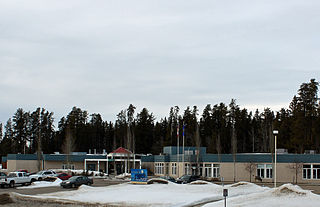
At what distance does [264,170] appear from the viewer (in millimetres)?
64562

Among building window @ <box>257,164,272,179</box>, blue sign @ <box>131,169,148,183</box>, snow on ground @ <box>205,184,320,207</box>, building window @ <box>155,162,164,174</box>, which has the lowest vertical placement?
building window @ <box>155,162,164,174</box>

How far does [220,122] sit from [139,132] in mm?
23333

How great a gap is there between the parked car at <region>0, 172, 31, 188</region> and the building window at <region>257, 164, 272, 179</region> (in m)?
33.4

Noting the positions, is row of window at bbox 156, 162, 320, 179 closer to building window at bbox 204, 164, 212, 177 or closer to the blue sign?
building window at bbox 204, 164, 212, 177

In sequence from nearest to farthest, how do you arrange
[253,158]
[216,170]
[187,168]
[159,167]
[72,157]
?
[253,158]
[216,170]
[187,168]
[159,167]
[72,157]

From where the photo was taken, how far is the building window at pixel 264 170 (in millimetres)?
63938

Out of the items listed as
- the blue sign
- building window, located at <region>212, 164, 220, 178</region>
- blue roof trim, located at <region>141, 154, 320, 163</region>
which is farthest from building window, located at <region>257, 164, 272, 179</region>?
the blue sign

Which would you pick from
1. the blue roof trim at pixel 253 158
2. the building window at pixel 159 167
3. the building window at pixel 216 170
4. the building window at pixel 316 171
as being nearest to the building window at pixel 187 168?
the blue roof trim at pixel 253 158

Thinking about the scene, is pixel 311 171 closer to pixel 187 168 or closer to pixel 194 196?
pixel 187 168

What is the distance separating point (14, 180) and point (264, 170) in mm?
35789

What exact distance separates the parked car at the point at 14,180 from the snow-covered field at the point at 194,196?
36.6ft

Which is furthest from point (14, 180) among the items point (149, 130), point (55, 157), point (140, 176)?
point (149, 130)

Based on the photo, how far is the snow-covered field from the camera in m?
28.0

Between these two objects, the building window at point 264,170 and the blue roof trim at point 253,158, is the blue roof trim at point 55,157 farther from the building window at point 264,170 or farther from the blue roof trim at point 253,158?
the building window at point 264,170
